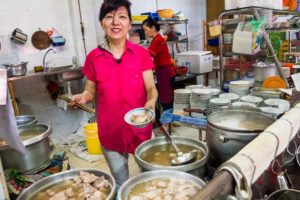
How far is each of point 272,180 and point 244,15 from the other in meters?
1.63

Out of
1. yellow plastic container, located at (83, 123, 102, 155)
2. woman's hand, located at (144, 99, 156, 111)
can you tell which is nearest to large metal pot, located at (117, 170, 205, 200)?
woman's hand, located at (144, 99, 156, 111)

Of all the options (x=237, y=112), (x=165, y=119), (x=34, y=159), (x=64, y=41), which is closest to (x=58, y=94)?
(x=64, y=41)

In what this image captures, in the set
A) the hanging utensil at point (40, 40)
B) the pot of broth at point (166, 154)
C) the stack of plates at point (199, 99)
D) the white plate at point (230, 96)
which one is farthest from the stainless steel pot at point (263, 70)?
the hanging utensil at point (40, 40)

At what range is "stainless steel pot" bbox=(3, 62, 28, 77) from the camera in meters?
3.25

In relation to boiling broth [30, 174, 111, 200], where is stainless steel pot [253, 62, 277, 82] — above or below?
above

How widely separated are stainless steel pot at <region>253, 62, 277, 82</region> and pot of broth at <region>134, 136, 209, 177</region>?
1.68m

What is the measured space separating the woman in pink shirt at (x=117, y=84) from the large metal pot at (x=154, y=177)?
59 cm

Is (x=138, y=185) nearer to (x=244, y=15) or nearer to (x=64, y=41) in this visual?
(x=244, y=15)

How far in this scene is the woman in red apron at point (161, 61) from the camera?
3.93 metres

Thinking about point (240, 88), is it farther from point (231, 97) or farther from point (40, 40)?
point (40, 40)

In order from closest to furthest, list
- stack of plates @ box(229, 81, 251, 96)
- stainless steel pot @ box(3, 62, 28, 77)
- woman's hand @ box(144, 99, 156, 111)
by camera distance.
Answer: woman's hand @ box(144, 99, 156, 111)
stack of plates @ box(229, 81, 251, 96)
stainless steel pot @ box(3, 62, 28, 77)

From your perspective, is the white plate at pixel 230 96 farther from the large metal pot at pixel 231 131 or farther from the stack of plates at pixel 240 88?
the large metal pot at pixel 231 131

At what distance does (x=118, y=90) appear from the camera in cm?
164

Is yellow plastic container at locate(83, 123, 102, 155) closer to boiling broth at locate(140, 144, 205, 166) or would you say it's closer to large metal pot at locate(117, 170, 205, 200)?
boiling broth at locate(140, 144, 205, 166)
